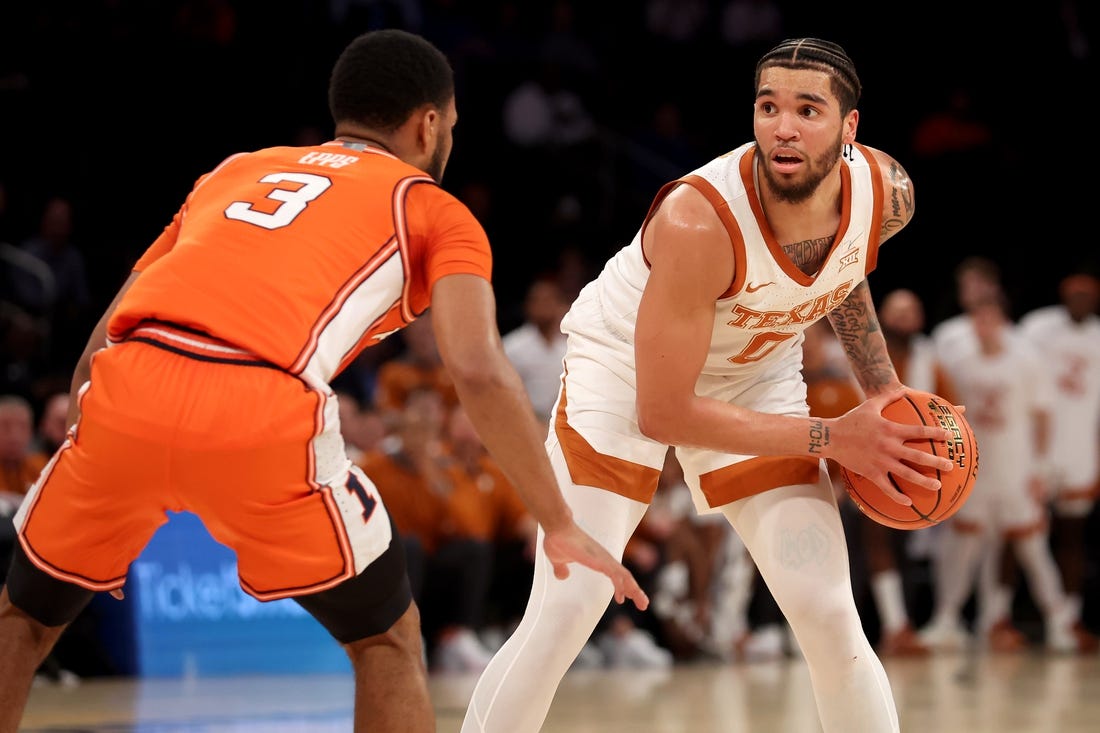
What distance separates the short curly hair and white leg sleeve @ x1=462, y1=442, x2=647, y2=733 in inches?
43.3

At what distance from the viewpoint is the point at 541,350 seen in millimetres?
9797

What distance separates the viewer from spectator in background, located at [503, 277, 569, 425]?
9734 mm

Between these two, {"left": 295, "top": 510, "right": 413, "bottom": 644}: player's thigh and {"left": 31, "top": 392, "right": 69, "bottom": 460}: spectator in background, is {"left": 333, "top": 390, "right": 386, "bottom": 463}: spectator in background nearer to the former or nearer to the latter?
{"left": 31, "top": 392, "right": 69, "bottom": 460}: spectator in background

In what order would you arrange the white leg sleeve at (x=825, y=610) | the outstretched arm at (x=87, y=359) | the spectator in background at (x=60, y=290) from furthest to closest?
the spectator in background at (x=60, y=290), the white leg sleeve at (x=825, y=610), the outstretched arm at (x=87, y=359)

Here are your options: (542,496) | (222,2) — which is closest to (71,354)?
(222,2)

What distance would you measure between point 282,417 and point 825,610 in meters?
1.49

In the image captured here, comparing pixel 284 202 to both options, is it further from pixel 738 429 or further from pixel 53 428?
pixel 53 428

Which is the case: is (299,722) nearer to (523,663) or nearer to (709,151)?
(523,663)

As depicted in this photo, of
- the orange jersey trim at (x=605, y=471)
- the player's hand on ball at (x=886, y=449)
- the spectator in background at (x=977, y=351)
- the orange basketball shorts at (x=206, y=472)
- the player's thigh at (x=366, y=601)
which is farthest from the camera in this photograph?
the spectator in background at (x=977, y=351)

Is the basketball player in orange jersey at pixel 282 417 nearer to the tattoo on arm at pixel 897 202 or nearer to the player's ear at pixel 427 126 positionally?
the player's ear at pixel 427 126

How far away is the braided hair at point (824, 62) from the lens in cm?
368

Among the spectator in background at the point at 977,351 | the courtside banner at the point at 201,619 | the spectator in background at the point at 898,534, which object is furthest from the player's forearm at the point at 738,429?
the spectator in background at the point at 977,351

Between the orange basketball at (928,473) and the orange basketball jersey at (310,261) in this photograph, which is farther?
the orange basketball at (928,473)

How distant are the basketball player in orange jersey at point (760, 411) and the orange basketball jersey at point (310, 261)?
2.23ft
